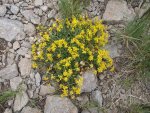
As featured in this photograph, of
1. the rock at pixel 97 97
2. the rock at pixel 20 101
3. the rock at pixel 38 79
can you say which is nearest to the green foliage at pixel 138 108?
the rock at pixel 97 97

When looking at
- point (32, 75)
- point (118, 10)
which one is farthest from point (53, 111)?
point (118, 10)

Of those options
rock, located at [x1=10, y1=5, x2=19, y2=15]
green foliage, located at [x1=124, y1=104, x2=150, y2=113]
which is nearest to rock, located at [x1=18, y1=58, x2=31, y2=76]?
rock, located at [x1=10, y1=5, x2=19, y2=15]

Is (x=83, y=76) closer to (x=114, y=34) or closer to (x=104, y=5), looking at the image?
(x=114, y=34)

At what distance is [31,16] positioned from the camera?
16.1 feet

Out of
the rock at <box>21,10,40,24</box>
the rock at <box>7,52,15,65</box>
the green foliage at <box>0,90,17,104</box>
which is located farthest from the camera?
the rock at <box>21,10,40,24</box>

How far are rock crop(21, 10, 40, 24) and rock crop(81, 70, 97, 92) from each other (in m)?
1.02

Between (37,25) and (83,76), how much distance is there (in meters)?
0.98

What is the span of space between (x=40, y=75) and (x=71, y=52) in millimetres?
514

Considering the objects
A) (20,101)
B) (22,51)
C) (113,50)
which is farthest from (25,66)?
(113,50)

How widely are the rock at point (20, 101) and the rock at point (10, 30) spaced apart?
0.78 metres

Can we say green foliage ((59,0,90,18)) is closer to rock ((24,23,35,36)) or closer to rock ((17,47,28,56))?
rock ((24,23,35,36))

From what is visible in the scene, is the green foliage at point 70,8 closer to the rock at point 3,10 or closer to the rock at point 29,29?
the rock at point 29,29

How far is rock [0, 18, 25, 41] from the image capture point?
473 centimetres

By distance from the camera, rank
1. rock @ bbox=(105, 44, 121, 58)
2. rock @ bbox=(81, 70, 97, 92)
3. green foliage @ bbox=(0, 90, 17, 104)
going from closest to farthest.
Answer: green foliage @ bbox=(0, 90, 17, 104), rock @ bbox=(81, 70, 97, 92), rock @ bbox=(105, 44, 121, 58)
